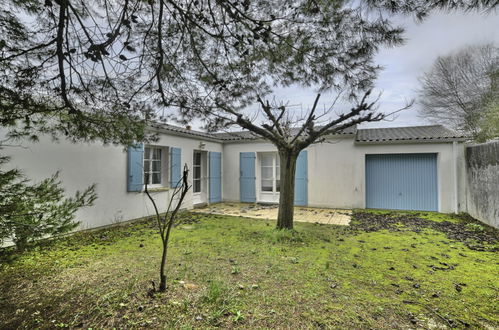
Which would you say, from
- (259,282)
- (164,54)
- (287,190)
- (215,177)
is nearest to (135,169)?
(215,177)

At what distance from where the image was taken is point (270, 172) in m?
9.62

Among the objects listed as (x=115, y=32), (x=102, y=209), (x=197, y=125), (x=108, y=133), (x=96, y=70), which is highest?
(x=115, y=32)

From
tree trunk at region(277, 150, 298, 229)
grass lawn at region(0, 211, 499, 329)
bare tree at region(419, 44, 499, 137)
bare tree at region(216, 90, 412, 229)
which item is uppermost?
bare tree at region(419, 44, 499, 137)

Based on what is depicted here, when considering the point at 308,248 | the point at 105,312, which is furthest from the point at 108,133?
the point at 308,248

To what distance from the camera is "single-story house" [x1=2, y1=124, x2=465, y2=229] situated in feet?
18.8

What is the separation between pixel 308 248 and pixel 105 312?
3072 mm

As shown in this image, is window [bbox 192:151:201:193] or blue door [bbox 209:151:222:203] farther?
blue door [bbox 209:151:222:203]

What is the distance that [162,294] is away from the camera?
2.52 meters

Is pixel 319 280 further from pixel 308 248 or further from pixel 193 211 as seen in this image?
pixel 193 211

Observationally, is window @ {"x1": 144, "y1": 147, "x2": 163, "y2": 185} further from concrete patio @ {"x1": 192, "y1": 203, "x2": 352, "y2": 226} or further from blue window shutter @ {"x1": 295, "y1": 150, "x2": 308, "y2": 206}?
blue window shutter @ {"x1": 295, "y1": 150, "x2": 308, "y2": 206}

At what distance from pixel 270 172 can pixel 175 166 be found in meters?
3.79

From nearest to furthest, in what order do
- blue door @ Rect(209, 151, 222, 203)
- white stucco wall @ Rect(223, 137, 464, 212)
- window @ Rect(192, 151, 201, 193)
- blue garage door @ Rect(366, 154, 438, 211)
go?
1. white stucco wall @ Rect(223, 137, 464, 212)
2. blue garage door @ Rect(366, 154, 438, 211)
3. window @ Rect(192, 151, 201, 193)
4. blue door @ Rect(209, 151, 222, 203)

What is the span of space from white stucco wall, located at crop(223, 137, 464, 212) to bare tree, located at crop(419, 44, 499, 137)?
5893mm

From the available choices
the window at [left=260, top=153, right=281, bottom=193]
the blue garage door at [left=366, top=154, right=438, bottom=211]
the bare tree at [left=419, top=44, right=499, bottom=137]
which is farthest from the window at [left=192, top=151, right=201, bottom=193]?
the bare tree at [left=419, top=44, right=499, bottom=137]
